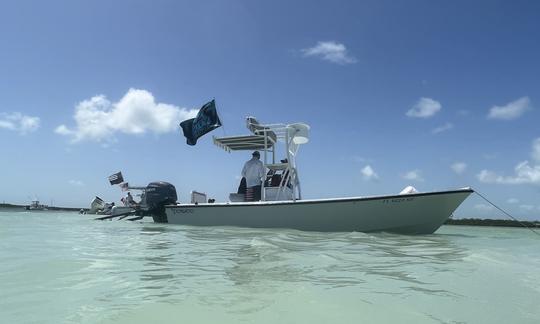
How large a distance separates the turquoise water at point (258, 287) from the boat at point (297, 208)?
14.6 ft

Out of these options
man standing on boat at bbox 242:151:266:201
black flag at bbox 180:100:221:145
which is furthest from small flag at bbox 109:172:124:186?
man standing on boat at bbox 242:151:266:201

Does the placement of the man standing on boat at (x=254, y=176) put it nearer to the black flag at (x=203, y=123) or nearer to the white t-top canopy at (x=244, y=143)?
the white t-top canopy at (x=244, y=143)

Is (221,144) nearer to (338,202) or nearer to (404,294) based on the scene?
(338,202)

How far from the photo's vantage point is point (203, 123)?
1612cm

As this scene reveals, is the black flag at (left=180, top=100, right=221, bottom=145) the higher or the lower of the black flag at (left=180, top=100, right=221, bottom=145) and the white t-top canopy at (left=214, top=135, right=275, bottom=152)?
the higher

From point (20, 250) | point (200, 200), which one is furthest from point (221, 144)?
point (20, 250)

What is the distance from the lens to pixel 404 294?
13.2 feet

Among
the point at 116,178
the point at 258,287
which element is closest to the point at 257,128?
the point at 258,287

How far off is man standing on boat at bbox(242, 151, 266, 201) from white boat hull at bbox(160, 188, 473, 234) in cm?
176

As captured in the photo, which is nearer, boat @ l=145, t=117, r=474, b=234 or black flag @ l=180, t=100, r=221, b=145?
boat @ l=145, t=117, r=474, b=234

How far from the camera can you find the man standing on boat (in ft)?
48.3

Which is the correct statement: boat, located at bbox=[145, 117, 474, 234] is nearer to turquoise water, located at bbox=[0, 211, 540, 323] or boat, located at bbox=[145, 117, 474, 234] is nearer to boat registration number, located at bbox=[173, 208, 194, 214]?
boat registration number, located at bbox=[173, 208, 194, 214]

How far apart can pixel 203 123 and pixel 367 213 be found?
291 inches

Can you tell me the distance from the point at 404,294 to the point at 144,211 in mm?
14326
